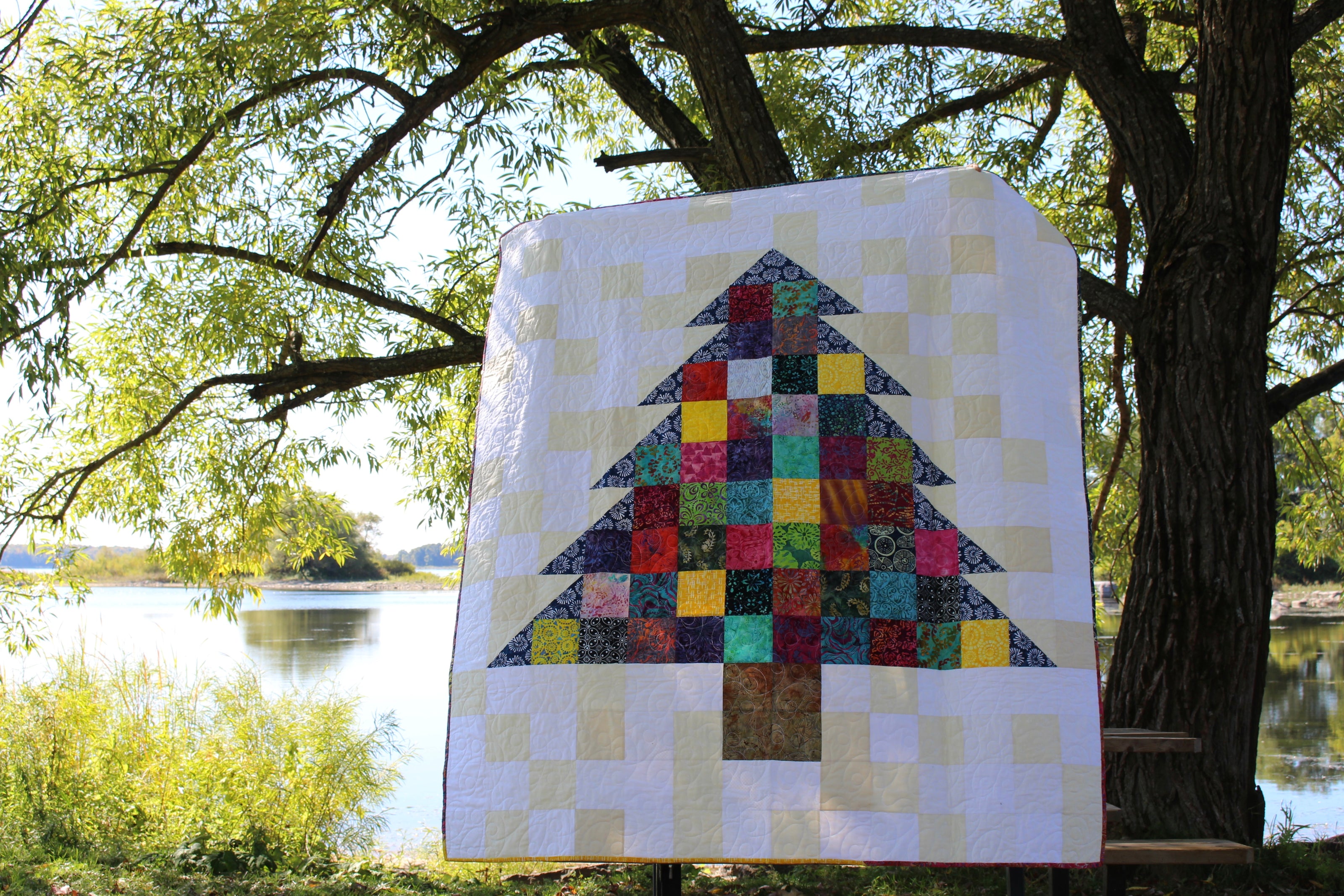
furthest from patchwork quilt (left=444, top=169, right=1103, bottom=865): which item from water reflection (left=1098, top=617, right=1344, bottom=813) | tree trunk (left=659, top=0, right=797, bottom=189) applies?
water reflection (left=1098, top=617, right=1344, bottom=813)

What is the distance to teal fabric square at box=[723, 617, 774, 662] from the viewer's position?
6.11 feet

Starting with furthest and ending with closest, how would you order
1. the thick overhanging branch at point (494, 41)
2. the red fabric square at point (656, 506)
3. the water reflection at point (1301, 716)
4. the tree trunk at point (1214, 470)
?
1. the water reflection at point (1301, 716)
2. the thick overhanging branch at point (494, 41)
3. the tree trunk at point (1214, 470)
4. the red fabric square at point (656, 506)

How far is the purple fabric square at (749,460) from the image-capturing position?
6.41 feet

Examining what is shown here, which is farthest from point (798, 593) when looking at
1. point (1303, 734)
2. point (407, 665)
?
point (407, 665)

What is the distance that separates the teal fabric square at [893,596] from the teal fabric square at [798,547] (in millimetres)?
119

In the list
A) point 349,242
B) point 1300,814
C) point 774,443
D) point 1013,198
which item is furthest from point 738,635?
point 1300,814

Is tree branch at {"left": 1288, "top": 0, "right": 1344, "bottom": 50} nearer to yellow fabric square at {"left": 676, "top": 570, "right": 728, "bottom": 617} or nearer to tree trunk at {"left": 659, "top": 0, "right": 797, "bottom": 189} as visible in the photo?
tree trunk at {"left": 659, "top": 0, "right": 797, "bottom": 189}

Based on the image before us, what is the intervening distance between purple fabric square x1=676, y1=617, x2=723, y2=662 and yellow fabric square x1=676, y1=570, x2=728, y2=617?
1cm

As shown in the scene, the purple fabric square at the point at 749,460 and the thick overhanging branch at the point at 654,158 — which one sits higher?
the thick overhanging branch at the point at 654,158

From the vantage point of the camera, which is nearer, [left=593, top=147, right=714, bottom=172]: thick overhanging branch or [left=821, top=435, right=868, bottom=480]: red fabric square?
[left=821, top=435, right=868, bottom=480]: red fabric square

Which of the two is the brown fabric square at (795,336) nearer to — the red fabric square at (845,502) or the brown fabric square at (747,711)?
the red fabric square at (845,502)

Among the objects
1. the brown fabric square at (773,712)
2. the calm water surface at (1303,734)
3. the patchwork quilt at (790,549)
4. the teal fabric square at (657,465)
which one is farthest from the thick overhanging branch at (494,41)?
the calm water surface at (1303,734)

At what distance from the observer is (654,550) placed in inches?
77.3

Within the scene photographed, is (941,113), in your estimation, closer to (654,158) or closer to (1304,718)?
(654,158)
